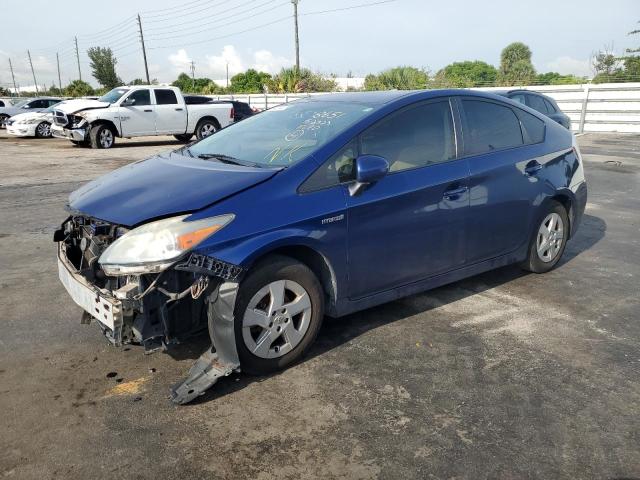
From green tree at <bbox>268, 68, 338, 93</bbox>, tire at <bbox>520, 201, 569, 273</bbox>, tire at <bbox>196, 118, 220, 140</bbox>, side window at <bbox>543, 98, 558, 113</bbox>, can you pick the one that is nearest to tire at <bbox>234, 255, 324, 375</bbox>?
tire at <bbox>520, 201, 569, 273</bbox>

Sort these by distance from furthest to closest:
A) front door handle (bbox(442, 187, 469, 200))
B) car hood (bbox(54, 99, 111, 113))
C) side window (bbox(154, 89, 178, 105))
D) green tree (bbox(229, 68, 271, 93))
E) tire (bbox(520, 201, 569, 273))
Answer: green tree (bbox(229, 68, 271, 93)), side window (bbox(154, 89, 178, 105)), car hood (bbox(54, 99, 111, 113)), tire (bbox(520, 201, 569, 273)), front door handle (bbox(442, 187, 469, 200))

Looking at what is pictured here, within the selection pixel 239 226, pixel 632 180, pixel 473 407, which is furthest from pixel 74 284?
pixel 632 180

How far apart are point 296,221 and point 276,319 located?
585mm

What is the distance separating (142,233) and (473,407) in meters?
2.00

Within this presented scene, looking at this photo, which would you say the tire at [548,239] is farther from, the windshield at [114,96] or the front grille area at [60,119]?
the front grille area at [60,119]

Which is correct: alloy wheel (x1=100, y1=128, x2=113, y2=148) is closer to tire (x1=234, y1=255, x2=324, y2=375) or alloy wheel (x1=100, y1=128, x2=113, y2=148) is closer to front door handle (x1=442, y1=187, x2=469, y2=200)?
front door handle (x1=442, y1=187, x2=469, y2=200)

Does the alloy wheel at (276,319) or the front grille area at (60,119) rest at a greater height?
the front grille area at (60,119)

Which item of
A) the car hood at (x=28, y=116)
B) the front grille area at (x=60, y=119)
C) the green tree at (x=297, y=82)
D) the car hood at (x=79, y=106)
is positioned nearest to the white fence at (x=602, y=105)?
the car hood at (x=79, y=106)

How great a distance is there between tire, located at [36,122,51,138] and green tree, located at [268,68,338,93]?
15578 mm

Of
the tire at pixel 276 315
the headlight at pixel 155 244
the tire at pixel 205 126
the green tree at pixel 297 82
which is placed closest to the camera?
the headlight at pixel 155 244

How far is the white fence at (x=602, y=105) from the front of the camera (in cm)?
1955

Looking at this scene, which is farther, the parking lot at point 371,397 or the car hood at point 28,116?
the car hood at point 28,116

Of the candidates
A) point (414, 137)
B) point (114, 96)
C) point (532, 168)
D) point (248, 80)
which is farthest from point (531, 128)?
point (248, 80)

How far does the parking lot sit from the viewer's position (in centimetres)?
250
